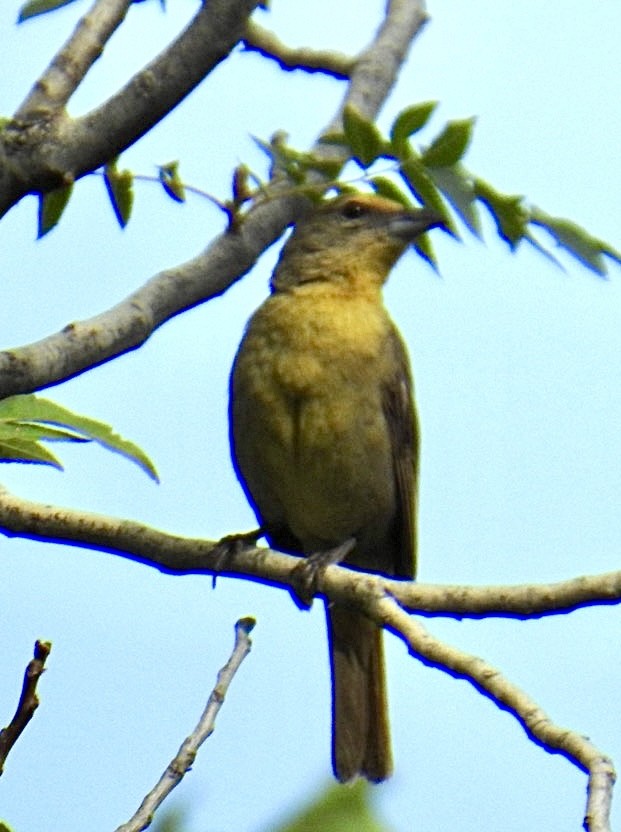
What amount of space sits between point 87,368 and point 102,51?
77 cm

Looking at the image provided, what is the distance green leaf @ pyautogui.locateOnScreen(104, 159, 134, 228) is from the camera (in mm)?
3748

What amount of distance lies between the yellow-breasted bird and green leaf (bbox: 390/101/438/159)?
1.57 metres

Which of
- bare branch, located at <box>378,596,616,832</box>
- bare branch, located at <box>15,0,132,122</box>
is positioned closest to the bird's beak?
bare branch, located at <box>15,0,132,122</box>

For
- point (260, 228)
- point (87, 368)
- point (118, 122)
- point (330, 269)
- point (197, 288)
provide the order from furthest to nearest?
point (330, 269), point (260, 228), point (197, 288), point (87, 368), point (118, 122)

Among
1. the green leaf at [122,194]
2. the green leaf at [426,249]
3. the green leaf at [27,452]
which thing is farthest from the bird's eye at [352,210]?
the green leaf at [27,452]

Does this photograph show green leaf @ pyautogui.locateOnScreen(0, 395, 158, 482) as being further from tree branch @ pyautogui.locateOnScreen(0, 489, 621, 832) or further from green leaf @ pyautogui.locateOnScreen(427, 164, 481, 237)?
green leaf @ pyautogui.locateOnScreen(427, 164, 481, 237)

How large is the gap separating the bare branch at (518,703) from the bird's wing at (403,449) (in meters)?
2.26

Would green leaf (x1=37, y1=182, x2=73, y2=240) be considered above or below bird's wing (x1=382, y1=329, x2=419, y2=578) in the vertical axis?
below

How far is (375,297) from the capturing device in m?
6.07

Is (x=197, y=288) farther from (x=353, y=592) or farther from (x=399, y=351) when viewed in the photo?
(x=399, y=351)

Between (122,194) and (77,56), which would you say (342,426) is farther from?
(77,56)

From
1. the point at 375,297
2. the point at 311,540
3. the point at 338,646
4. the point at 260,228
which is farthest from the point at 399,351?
the point at 260,228

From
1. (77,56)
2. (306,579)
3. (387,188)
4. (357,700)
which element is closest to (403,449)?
(357,700)

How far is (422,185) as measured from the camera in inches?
143
